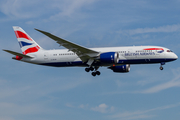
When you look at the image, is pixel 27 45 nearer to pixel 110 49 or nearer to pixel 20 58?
pixel 20 58

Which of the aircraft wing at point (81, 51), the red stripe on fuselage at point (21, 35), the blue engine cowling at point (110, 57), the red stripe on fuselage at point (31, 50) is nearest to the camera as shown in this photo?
the aircraft wing at point (81, 51)

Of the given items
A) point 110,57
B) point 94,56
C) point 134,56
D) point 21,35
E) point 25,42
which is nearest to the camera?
point 110,57

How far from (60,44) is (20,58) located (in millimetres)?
9947

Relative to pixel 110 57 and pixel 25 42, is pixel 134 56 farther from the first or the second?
pixel 25 42

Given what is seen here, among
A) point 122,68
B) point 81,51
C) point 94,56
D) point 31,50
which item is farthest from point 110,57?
point 31,50

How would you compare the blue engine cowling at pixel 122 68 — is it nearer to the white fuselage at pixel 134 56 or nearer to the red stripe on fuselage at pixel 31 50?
the white fuselage at pixel 134 56

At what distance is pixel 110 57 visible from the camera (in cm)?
3969

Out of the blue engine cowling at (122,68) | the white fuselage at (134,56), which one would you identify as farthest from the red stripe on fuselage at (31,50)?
the blue engine cowling at (122,68)

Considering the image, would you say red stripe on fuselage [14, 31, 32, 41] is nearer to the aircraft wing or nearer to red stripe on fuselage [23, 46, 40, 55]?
red stripe on fuselage [23, 46, 40, 55]

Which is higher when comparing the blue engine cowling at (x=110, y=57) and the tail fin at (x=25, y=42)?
the tail fin at (x=25, y=42)

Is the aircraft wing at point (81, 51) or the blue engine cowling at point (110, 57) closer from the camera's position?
the aircraft wing at point (81, 51)

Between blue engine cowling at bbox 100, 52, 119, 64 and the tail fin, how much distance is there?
12.5m

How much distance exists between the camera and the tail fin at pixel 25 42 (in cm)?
4741

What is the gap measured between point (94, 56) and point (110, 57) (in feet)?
9.36
